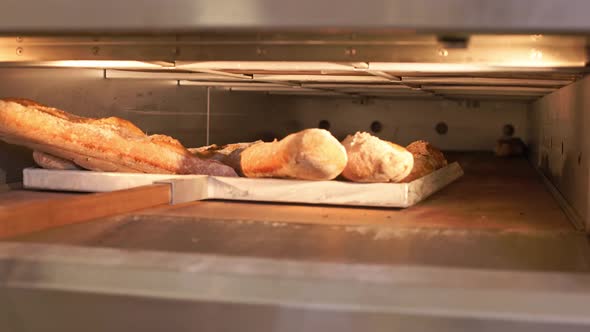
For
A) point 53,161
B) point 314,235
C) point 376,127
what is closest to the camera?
point 314,235

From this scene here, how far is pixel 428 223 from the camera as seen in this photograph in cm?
157

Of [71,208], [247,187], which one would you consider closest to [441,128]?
[247,187]

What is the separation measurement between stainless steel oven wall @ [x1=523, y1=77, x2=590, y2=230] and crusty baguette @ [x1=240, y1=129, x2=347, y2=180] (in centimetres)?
56

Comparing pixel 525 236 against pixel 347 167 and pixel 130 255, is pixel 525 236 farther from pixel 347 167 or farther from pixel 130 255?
pixel 130 255

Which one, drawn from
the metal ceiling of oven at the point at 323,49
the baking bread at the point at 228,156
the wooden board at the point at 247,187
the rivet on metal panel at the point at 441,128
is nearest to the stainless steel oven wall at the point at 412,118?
the rivet on metal panel at the point at 441,128

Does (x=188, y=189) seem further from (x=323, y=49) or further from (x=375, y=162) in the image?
(x=323, y=49)

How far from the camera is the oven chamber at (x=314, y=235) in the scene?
100 cm

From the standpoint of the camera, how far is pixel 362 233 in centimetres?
142

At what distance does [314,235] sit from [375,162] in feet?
1.35

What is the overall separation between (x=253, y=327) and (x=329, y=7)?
501 mm

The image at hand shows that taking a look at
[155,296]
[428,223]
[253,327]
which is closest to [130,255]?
[155,296]

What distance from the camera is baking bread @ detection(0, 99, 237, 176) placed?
6.03 feet

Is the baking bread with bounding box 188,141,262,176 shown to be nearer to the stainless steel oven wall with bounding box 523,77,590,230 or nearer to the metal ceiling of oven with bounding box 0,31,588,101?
the metal ceiling of oven with bounding box 0,31,588,101

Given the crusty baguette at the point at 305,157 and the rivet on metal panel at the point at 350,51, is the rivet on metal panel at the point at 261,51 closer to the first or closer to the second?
the rivet on metal panel at the point at 350,51
